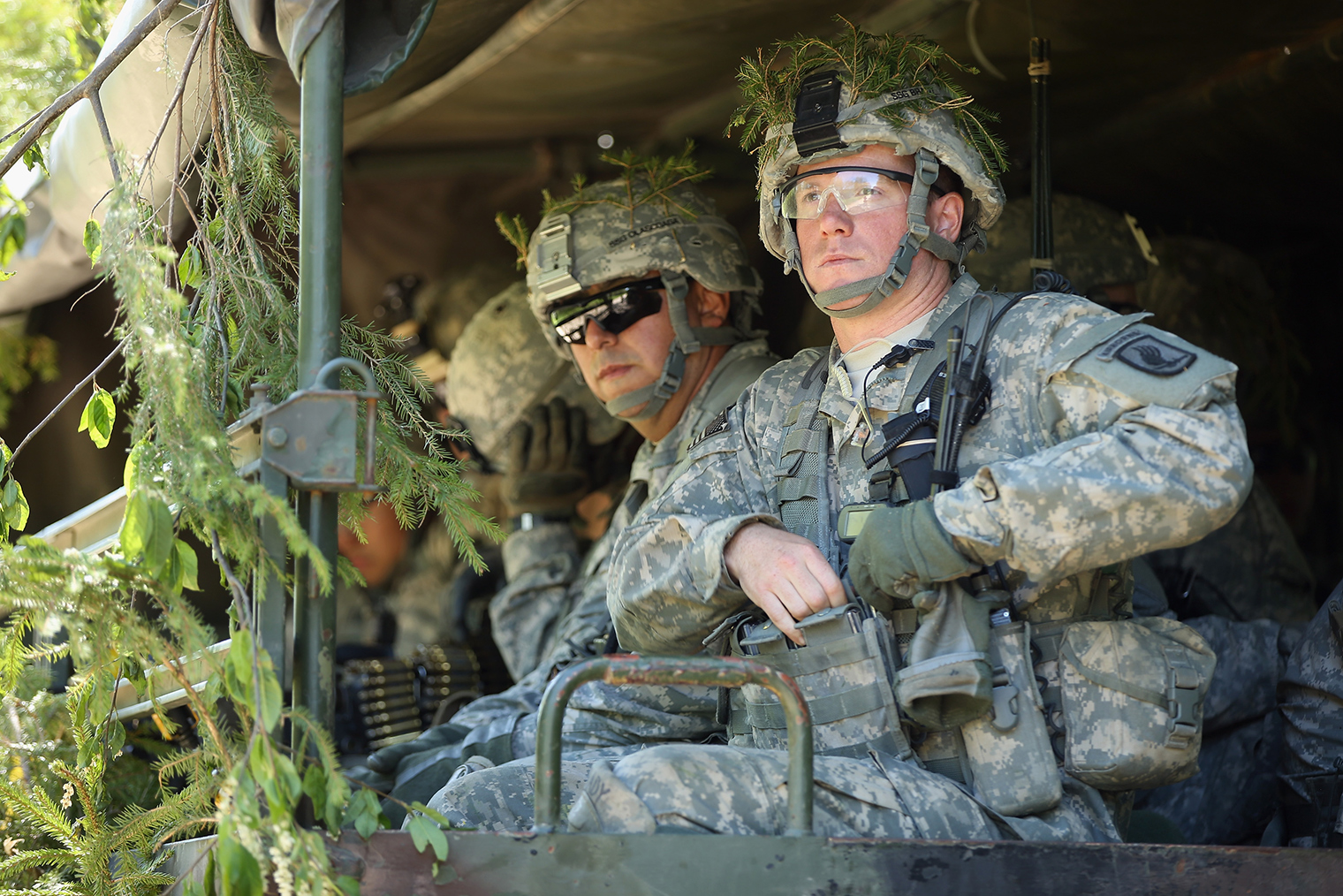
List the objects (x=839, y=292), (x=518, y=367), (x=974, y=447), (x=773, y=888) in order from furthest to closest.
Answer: (x=518, y=367)
(x=839, y=292)
(x=974, y=447)
(x=773, y=888)

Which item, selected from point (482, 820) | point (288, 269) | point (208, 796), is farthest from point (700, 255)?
point (208, 796)

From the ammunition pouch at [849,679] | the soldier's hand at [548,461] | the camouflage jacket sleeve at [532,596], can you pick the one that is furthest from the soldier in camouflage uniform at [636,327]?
the ammunition pouch at [849,679]

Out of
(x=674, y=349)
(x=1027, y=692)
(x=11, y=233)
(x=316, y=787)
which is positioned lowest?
(x=1027, y=692)

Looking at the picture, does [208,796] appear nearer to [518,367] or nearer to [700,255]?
[700,255]

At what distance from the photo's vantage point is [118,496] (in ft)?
10.4

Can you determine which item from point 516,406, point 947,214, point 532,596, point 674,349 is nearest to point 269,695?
point 947,214

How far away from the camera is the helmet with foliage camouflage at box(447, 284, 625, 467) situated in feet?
18.7

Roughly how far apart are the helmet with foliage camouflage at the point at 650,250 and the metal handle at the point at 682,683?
233 cm

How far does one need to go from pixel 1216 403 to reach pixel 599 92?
3.29 m

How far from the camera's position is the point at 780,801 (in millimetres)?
2352

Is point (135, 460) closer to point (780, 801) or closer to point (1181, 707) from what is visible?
point (780, 801)

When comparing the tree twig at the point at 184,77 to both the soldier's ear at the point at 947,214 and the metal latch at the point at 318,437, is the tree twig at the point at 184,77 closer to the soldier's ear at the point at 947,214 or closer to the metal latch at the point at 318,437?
the metal latch at the point at 318,437

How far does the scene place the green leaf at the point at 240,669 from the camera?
2062 millimetres

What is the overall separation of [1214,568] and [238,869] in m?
3.41
